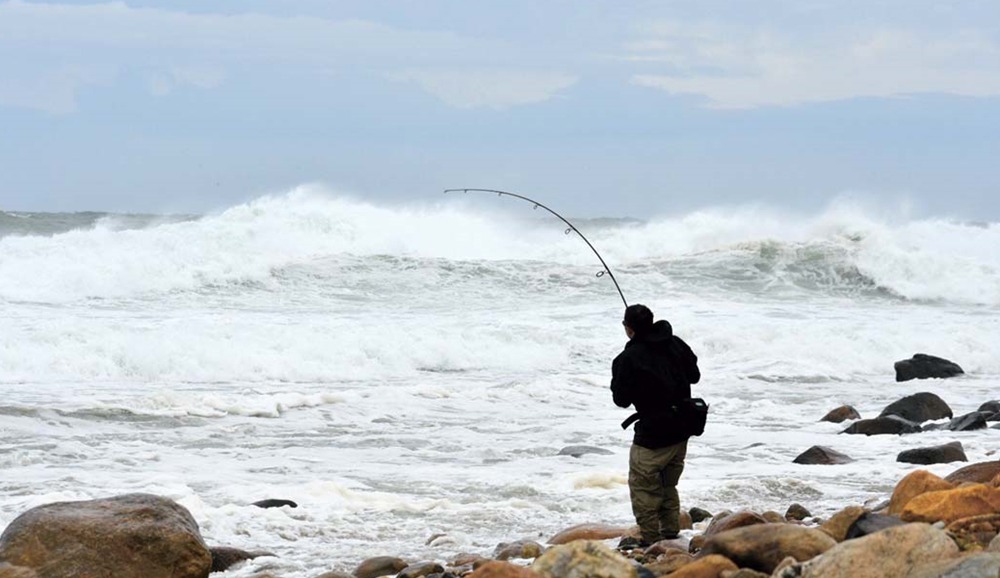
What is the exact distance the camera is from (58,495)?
292 inches

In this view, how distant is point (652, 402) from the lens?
18.8 ft

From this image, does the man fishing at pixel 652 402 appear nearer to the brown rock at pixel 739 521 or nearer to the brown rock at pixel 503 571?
the brown rock at pixel 739 521

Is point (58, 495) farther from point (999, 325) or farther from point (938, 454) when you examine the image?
point (999, 325)

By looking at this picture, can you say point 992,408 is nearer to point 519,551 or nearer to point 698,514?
point 698,514

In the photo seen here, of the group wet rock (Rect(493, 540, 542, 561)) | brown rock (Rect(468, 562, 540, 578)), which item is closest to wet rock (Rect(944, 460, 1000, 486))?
wet rock (Rect(493, 540, 542, 561))

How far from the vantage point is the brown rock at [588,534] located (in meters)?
6.20

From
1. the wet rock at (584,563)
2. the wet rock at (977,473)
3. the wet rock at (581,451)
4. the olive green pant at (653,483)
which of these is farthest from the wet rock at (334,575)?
the wet rock at (581,451)

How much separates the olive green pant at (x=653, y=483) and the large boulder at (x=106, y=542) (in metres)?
2.05

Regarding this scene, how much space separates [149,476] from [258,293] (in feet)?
45.3

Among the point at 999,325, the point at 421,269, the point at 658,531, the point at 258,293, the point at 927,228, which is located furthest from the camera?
the point at 927,228

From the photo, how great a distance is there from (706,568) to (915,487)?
1.46m

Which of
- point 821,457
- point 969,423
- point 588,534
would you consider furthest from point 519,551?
point 969,423

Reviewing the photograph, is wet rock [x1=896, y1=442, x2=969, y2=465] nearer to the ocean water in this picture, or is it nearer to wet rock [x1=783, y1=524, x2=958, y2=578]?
the ocean water

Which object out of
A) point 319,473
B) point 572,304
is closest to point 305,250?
point 572,304
